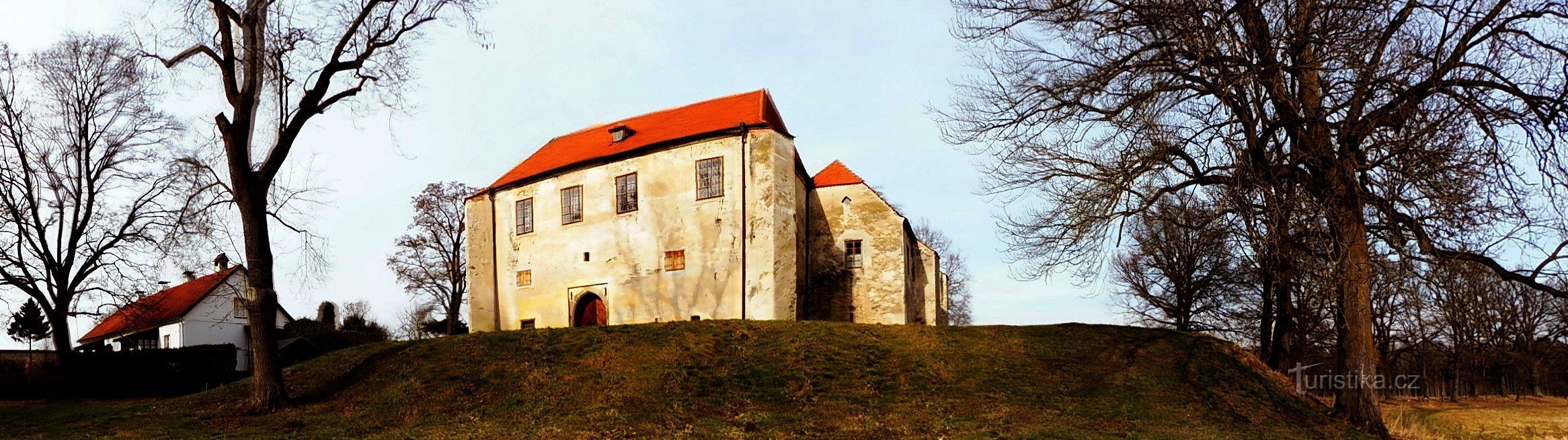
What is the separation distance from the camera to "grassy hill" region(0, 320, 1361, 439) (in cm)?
1353

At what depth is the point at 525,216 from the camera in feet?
93.2

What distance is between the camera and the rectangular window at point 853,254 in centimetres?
2783

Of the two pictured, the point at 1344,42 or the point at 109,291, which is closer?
the point at 1344,42

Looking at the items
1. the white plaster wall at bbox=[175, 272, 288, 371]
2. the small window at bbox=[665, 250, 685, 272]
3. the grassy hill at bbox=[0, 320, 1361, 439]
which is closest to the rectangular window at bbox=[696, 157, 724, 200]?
the small window at bbox=[665, 250, 685, 272]

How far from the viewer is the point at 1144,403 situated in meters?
15.3

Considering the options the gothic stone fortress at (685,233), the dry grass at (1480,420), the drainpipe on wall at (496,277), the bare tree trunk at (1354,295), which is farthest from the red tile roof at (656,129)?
the dry grass at (1480,420)

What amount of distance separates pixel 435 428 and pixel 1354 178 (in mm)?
13830

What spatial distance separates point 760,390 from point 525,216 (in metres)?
15.1

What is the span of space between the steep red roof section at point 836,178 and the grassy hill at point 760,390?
844cm

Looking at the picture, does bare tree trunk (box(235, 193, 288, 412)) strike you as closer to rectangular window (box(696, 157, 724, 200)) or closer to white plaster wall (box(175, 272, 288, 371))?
rectangular window (box(696, 157, 724, 200))

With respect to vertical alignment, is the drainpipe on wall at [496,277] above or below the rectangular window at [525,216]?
below

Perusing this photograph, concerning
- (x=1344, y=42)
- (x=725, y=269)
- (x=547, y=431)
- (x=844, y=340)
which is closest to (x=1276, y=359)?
(x=844, y=340)

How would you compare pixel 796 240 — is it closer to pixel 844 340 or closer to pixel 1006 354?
pixel 844 340

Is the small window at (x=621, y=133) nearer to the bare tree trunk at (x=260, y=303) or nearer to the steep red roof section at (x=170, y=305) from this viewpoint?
the bare tree trunk at (x=260, y=303)
